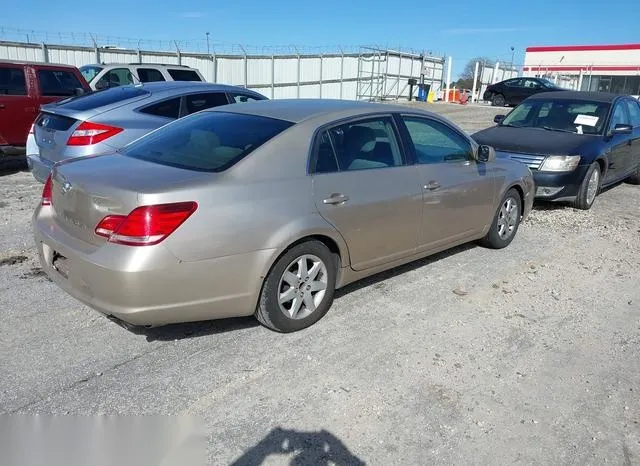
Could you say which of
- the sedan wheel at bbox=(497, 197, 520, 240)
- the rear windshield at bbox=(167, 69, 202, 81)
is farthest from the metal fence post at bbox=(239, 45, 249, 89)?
the sedan wheel at bbox=(497, 197, 520, 240)

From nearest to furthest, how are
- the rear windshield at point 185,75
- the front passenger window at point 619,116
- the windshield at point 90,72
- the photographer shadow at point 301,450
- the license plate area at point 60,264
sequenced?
the photographer shadow at point 301,450 < the license plate area at point 60,264 < the front passenger window at point 619,116 < the rear windshield at point 185,75 < the windshield at point 90,72

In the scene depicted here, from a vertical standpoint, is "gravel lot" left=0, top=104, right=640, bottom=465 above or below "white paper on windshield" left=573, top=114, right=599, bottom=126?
below

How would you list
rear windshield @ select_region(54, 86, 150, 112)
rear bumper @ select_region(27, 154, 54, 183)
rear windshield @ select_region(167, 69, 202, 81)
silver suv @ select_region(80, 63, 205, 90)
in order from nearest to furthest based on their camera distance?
rear bumper @ select_region(27, 154, 54, 183)
rear windshield @ select_region(54, 86, 150, 112)
silver suv @ select_region(80, 63, 205, 90)
rear windshield @ select_region(167, 69, 202, 81)

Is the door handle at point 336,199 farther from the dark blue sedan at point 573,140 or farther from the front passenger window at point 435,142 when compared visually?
the dark blue sedan at point 573,140

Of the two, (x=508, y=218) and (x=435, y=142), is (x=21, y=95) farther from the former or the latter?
(x=508, y=218)

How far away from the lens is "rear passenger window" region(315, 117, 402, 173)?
4027mm

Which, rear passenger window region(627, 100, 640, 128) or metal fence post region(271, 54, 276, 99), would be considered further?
metal fence post region(271, 54, 276, 99)

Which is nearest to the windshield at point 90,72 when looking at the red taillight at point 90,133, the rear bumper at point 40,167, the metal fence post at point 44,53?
the metal fence post at point 44,53

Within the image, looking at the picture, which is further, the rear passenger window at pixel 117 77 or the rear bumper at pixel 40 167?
the rear passenger window at pixel 117 77

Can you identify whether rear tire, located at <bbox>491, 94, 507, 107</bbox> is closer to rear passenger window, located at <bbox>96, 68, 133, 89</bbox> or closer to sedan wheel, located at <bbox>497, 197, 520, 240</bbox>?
rear passenger window, located at <bbox>96, 68, 133, 89</bbox>

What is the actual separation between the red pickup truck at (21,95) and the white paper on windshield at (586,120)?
8.18 m

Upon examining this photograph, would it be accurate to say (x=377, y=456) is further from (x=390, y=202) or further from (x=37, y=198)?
(x=37, y=198)

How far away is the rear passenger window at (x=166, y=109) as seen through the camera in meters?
7.17

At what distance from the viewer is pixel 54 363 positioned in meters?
3.41
